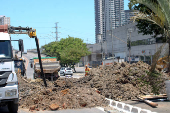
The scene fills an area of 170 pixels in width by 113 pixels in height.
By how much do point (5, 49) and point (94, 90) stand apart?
17.8 ft

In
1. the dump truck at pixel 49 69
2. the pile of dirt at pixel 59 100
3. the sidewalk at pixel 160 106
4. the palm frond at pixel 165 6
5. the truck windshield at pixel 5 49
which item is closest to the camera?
the truck windshield at pixel 5 49

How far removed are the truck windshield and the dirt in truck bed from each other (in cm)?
244

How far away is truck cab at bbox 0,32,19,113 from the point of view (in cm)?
750

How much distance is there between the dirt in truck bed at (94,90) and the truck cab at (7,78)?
1.70 metres

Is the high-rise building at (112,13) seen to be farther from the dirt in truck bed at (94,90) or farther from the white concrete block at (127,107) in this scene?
the white concrete block at (127,107)

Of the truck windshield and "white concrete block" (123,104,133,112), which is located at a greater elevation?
the truck windshield

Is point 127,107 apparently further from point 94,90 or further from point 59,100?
point 59,100

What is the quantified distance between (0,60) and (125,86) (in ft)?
22.9

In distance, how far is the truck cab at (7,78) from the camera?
7504mm

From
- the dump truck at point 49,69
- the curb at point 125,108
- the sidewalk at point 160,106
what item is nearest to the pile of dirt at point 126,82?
the curb at point 125,108

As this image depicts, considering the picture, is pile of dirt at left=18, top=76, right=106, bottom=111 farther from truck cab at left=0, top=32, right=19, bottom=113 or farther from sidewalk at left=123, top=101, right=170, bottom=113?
sidewalk at left=123, top=101, right=170, bottom=113

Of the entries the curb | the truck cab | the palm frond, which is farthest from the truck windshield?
the palm frond

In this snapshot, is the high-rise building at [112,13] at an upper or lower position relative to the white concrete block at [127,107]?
upper

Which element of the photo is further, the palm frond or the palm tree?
the palm frond
